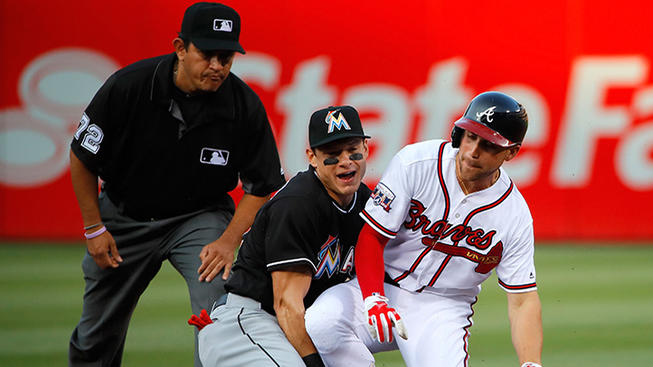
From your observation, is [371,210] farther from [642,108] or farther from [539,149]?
[642,108]

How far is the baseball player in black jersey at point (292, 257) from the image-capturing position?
153 inches

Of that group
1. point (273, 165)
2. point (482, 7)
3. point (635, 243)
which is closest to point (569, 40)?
point (482, 7)

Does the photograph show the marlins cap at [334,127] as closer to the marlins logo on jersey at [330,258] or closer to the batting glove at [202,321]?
the marlins logo on jersey at [330,258]

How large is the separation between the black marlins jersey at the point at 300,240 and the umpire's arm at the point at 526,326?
2.82ft

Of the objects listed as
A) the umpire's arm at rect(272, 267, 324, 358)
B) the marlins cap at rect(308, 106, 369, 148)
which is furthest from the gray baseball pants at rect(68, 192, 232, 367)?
the marlins cap at rect(308, 106, 369, 148)

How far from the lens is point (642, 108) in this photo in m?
10.6

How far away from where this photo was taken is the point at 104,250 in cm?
465

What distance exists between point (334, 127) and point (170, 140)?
3.51 feet

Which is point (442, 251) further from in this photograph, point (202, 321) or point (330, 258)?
point (202, 321)

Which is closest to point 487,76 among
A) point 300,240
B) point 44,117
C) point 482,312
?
point 482,312

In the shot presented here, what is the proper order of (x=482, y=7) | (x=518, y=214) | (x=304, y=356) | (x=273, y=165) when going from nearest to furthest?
(x=304, y=356) → (x=518, y=214) → (x=273, y=165) → (x=482, y=7)

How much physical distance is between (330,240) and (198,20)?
4.48 feet

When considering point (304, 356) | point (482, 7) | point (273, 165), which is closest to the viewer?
point (304, 356)

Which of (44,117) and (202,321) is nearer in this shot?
(202,321)
